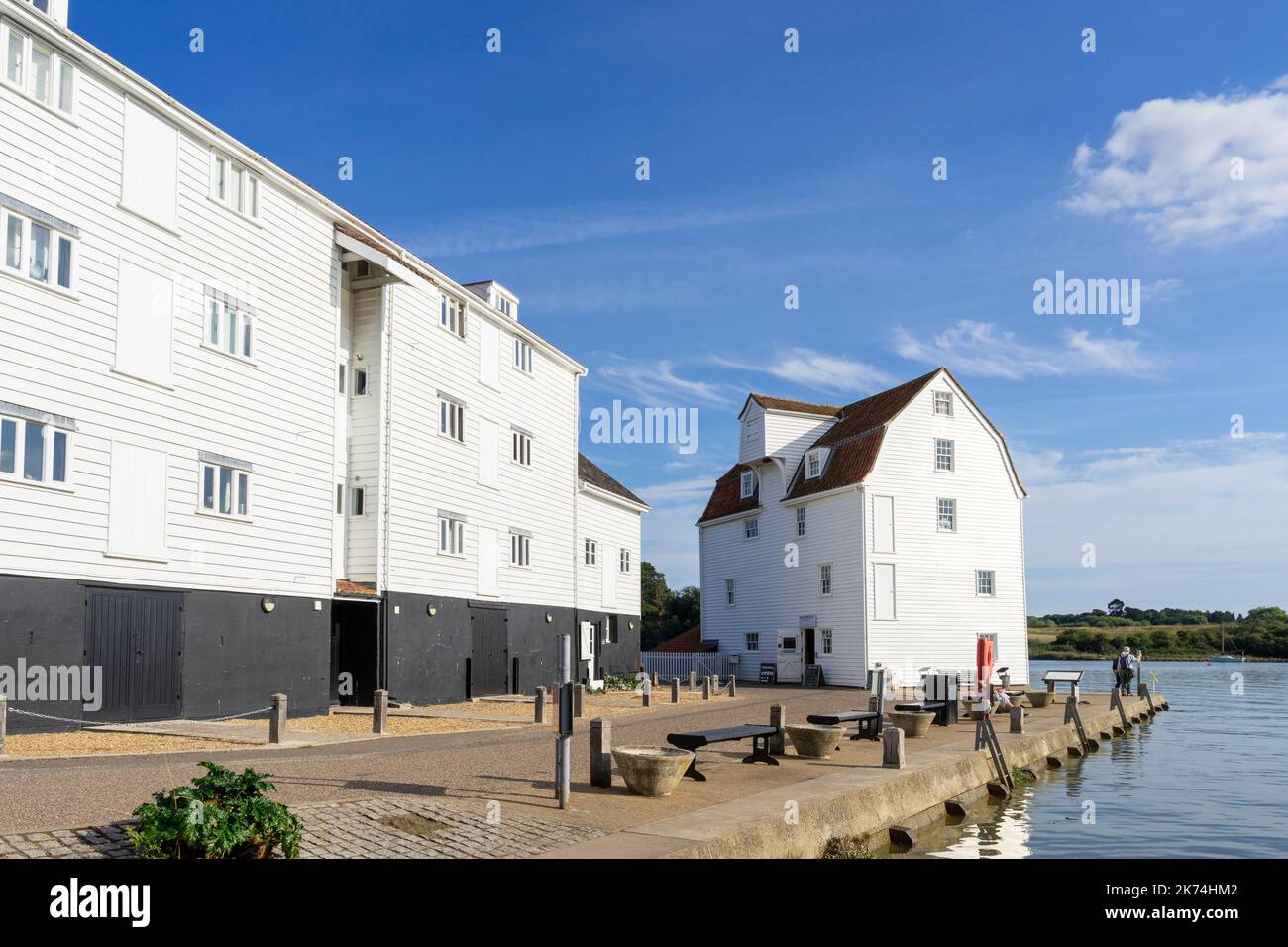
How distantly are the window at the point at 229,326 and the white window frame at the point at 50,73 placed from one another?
4606 millimetres

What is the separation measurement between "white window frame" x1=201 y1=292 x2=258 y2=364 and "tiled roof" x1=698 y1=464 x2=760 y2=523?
3061cm

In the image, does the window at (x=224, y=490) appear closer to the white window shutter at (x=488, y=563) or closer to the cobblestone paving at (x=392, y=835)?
the white window shutter at (x=488, y=563)

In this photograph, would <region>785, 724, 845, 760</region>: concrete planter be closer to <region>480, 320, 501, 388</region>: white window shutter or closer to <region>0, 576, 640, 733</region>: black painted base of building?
<region>0, 576, 640, 733</region>: black painted base of building

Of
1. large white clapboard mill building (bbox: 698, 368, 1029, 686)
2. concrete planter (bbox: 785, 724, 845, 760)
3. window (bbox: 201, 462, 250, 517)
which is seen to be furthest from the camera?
large white clapboard mill building (bbox: 698, 368, 1029, 686)

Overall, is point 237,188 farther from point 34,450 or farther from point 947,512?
point 947,512

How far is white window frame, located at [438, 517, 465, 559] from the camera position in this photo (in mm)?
31562

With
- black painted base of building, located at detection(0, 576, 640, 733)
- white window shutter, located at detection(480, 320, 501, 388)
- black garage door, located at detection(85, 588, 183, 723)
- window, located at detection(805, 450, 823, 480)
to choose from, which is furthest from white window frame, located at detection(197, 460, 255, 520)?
window, located at detection(805, 450, 823, 480)

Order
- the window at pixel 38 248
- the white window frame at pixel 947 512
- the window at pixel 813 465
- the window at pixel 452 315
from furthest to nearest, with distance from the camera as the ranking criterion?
the window at pixel 813 465
the white window frame at pixel 947 512
the window at pixel 452 315
the window at pixel 38 248

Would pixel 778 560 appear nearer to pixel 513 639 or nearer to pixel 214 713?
pixel 513 639

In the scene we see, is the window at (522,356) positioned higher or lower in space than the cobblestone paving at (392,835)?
higher

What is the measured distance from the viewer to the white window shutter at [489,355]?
3478 centimetres

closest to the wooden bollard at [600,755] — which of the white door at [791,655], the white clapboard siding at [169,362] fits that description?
the white clapboard siding at [169,362]
